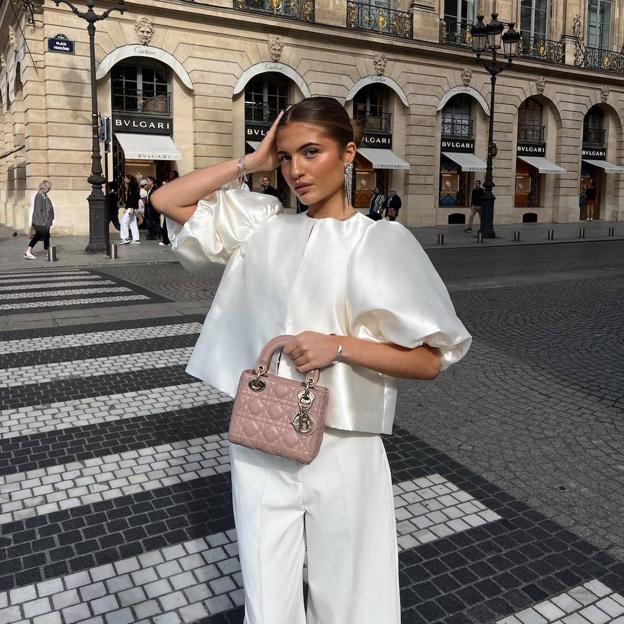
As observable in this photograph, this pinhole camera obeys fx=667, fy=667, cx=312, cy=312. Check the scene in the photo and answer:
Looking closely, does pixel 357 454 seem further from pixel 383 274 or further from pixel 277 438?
pixel 383 274

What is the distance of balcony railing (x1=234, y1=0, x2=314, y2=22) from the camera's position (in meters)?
23.5

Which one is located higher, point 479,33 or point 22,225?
point 479,33

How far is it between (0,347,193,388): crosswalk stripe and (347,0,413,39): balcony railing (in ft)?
73.8

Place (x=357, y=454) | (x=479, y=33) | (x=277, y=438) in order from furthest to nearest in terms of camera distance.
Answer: (x=479, y=33) → (x=357, y=454) → (x=277, y=438)

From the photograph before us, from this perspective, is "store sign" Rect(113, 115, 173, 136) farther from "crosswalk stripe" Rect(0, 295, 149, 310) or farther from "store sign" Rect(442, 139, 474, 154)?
"crosswalk stripe" Rect(0, 295, 149, 310)

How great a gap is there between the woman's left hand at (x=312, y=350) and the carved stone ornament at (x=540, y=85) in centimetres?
3278

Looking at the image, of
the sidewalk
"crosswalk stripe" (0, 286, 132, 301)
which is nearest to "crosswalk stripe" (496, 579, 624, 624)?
"crosswalk stripe" (0, 286, 132, 301)

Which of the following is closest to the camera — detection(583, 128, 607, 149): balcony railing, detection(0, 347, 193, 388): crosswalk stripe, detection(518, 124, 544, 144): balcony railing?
detection(0, 347, 193, 388): crosswalk stripe

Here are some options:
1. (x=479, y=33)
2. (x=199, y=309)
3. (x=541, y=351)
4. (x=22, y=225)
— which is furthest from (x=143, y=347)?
(x=22, y=225)

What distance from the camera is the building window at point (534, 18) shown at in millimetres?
30859

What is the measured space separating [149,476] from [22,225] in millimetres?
22954

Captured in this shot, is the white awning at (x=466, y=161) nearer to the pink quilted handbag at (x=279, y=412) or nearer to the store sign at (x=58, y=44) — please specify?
the store sign at (x=58, y=44)

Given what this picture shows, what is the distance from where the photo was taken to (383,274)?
1620 millimetres

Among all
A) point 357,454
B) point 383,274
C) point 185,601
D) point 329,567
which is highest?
point 383,274
